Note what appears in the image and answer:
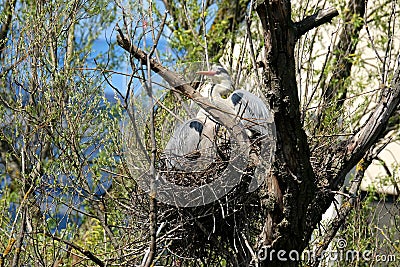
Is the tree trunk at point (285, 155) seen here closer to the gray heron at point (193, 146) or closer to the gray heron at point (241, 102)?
the gray heron at point (241, 102)

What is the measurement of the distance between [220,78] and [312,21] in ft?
2.38

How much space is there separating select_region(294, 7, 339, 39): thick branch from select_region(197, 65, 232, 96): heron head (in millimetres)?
677

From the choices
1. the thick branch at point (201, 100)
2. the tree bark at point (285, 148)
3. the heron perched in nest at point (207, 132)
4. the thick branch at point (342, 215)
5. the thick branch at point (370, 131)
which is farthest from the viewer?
the thick branch at point (342, 215)

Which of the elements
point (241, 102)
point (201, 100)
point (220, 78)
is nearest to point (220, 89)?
point (220, 78)

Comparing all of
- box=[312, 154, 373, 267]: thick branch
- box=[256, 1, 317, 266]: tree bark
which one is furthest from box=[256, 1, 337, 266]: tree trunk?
box=[312, 154, 373, 267]: thick branch

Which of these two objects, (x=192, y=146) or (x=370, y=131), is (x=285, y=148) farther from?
(x=370, y=131)

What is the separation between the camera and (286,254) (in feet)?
9.75

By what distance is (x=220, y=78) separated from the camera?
127 inches

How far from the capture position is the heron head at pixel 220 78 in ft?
10.5

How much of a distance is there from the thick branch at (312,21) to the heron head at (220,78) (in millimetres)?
677

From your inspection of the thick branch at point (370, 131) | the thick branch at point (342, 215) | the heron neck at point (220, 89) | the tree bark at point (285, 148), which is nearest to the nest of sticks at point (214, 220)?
the tree bark at point (285, 148)

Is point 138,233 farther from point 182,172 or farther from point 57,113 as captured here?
point 57,113

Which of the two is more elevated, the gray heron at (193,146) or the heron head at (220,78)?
the heron head at (220,78)

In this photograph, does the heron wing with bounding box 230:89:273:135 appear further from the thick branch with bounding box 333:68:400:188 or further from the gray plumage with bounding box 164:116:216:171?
the thick branch with bounding box 333:68:400:188
